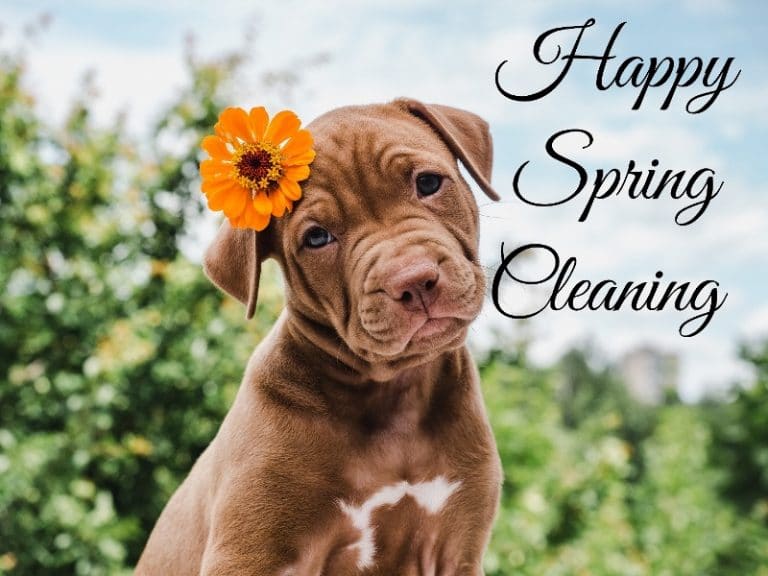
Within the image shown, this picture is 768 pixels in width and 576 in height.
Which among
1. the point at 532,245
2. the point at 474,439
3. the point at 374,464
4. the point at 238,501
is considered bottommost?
the point at 238,501

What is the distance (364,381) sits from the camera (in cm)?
256

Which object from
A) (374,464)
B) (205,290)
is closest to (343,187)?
(374,464)

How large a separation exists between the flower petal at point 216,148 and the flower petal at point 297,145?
17cm

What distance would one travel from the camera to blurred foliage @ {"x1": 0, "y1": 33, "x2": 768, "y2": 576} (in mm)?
5020

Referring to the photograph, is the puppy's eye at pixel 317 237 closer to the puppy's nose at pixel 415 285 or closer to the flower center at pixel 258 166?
the flower center at pixel 258 166

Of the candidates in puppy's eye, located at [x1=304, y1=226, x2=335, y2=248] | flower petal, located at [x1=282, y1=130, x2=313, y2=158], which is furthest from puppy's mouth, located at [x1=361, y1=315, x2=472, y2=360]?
flower petal, located at [x1=282, y1=130, x2=313, y2=158]

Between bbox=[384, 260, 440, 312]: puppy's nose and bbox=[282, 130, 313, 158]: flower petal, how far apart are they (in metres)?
0.46

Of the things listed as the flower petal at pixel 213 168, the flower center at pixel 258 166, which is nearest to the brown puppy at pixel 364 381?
the flower center at pixel 258 166

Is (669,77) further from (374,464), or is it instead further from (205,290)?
(205,290)

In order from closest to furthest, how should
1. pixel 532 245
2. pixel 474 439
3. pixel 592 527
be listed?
pixel 474 439 → pixel 532 245 → pixel 592 527

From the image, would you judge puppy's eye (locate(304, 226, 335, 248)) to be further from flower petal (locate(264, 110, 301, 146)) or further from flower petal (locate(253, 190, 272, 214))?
flower petal (locate(264, 110, 301, 146))

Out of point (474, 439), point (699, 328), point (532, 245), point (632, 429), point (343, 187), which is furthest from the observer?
point (632, 429)

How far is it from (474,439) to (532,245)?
0.73 meters

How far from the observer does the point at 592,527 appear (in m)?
6.62
